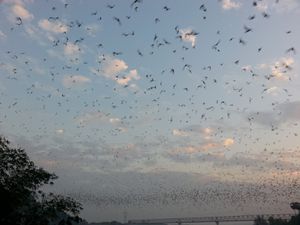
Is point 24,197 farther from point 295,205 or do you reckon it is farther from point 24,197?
point 295,205

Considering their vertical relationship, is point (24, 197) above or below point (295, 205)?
below

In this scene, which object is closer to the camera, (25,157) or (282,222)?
(25,157)

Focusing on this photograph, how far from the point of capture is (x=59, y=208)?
32.2 meters

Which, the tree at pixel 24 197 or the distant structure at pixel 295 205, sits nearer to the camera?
the tree at pixel 24 197

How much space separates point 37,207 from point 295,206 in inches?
7037

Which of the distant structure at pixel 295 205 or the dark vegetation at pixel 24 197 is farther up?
the distant structure at pixel 295 205

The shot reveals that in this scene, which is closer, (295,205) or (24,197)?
(24,197)

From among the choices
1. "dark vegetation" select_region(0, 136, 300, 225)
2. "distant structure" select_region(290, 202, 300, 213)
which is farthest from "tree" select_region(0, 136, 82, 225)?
"distant structure" select_region(290, 202, 300, 213)

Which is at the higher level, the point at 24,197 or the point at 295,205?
the point at 295,205

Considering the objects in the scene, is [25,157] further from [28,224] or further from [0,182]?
[28,224]

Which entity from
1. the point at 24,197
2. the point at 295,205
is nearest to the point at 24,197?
the point at 24,197

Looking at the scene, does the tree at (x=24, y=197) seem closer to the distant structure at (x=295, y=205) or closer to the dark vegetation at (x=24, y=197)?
the dark vegetation at (x=24, y=197)

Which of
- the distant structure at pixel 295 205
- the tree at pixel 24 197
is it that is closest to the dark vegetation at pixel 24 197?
the tree at pixel 24 197

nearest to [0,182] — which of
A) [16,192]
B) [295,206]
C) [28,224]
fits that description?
[16,192]
